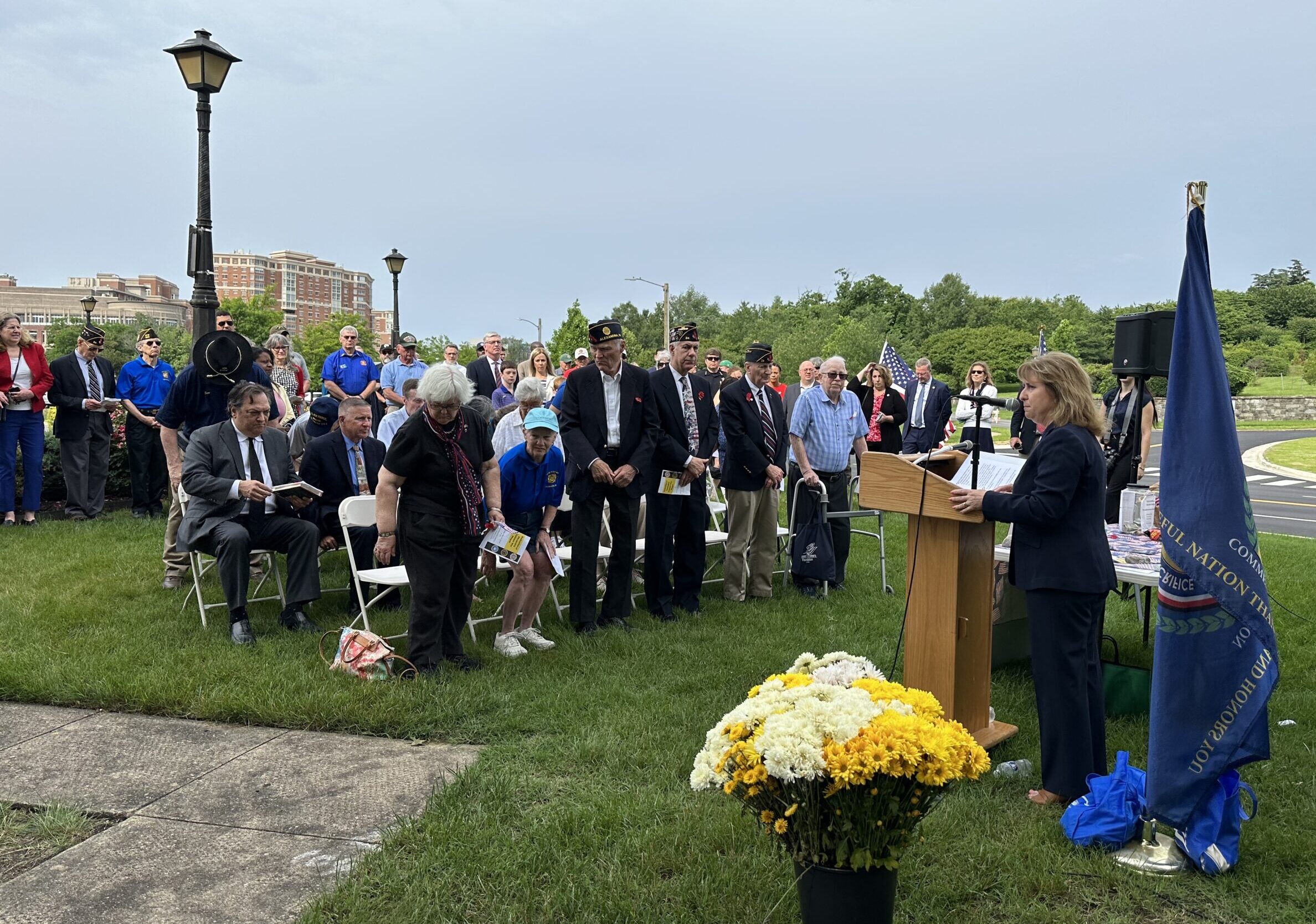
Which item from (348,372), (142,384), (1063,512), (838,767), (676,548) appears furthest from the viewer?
(348,372)

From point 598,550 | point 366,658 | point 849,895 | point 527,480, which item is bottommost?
point 366,658

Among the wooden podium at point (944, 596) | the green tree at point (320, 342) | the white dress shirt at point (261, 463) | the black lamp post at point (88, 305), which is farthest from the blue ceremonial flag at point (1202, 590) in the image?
the green tree at point (320, 342)

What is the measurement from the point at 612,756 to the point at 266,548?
3.65 metres

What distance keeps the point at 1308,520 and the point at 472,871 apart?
57.4 ft

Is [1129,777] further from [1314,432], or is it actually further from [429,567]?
[1314,432]

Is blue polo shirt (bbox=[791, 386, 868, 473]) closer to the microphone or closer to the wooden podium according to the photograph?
the wooden podium

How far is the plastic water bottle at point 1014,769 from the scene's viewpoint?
462cm

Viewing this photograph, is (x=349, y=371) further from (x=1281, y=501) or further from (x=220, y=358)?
(x=1281, y=501)

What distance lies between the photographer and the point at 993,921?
3.37m

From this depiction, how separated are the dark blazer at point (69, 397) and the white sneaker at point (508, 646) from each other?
7042mm

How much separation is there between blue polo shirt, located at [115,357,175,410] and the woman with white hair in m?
6.87

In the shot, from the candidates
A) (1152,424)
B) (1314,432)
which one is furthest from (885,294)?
(1152,424)

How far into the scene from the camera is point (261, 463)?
723 centimetres

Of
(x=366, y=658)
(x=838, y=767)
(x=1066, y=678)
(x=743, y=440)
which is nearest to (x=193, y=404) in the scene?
A: (x=366, y=658)
